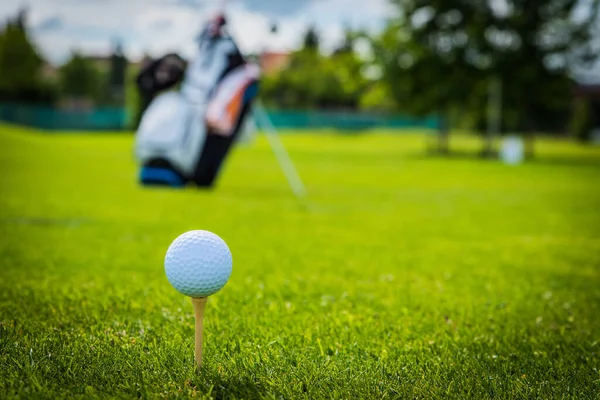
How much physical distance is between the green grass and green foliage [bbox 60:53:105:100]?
6154cm

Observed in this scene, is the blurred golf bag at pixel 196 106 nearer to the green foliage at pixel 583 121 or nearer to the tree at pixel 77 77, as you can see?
the green foliage at pixel 583 121

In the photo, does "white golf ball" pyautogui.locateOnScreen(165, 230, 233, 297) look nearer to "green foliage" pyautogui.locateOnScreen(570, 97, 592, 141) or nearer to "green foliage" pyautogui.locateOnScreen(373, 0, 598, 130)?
"green foliage" pyautogui.locateOnScreen(373, 0, 598, 130)

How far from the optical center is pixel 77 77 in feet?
233

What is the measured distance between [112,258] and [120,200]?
6300 millimetres

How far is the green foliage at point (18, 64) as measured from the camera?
59656 millimetres

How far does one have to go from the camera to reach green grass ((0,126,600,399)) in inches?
147

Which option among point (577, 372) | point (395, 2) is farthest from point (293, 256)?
point (395, 2)

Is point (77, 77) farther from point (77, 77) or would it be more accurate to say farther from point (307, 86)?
point (307, 86)

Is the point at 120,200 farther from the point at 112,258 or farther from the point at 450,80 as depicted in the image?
the point at 450,80

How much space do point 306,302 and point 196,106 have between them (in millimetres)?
9972

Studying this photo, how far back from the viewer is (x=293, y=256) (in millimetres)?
7996

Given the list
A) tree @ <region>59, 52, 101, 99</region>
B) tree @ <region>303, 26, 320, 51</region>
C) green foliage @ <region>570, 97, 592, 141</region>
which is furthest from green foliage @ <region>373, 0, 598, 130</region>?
tree @ <region>303, 26, 320, 51</region>

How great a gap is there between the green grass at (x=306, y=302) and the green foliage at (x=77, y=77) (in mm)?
61542

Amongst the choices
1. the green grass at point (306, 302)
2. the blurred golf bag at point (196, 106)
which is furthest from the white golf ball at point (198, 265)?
the blurred golf bag at point (196, 106)
